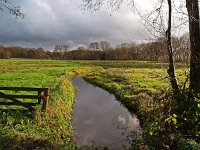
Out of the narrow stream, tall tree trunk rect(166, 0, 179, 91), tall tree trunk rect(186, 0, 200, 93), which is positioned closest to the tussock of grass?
the narrow stream

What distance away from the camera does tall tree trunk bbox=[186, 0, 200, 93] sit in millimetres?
14734

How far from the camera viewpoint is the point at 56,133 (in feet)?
51.0

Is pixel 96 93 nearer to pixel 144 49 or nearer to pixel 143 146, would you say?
pixel 144 49

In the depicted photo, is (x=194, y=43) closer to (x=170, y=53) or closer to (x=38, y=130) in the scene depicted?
(x=170, y=53)

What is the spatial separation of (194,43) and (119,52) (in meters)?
113

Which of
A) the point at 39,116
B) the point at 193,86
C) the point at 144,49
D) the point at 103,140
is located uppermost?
the point at 144,49

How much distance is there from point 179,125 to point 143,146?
1.80 metres

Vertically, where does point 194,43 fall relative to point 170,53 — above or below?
above

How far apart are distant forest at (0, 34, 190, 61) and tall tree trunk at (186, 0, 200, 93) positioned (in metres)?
0.68

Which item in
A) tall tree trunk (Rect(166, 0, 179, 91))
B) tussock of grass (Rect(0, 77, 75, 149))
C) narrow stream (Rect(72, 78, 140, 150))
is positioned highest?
tall tree trunk (Rect(166, 0, 179, 91))

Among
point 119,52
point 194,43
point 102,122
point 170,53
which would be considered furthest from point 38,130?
point 119,52

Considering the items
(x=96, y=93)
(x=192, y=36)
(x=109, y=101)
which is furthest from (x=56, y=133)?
(x=96, y=93)

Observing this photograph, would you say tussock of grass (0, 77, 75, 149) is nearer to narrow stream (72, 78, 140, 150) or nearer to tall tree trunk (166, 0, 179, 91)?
narrow stream (72, 78, 140, 150)

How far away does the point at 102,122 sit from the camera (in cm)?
2136
